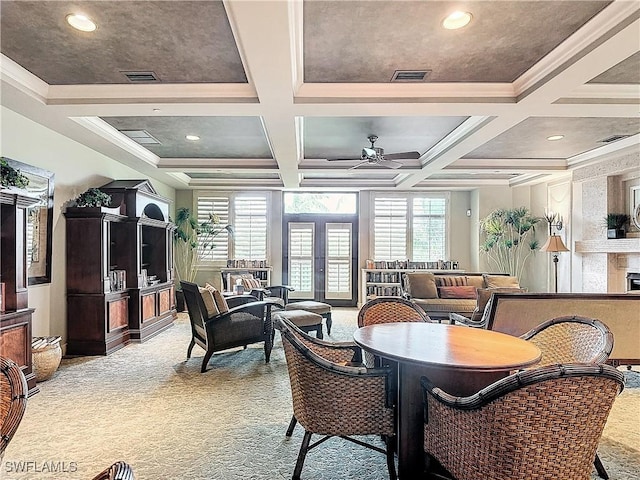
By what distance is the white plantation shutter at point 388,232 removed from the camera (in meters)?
9.80

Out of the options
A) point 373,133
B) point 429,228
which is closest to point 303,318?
point 373,133

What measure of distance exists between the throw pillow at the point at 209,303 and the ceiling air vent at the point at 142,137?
7.65ft

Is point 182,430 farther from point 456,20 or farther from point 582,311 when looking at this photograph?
point 582,311

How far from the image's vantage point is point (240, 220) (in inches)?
382

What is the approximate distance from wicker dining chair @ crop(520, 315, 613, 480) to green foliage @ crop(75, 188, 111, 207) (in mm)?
5042

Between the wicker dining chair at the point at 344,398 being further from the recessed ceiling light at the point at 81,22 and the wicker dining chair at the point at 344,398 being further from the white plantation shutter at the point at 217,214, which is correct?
the white plantation shutter at the point at 217,214

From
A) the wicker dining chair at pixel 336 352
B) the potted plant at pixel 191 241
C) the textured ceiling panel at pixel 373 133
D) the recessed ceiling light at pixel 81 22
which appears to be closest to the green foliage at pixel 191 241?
the potted plant at pixel 191 241

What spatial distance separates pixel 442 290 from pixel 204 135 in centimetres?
468

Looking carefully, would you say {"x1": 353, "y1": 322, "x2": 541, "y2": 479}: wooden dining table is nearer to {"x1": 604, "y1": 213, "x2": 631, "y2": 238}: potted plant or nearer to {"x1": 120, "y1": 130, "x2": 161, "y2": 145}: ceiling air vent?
{"x1": 120, "y1": 130, "x2": 161, "y2": 145}: ceiling air vent

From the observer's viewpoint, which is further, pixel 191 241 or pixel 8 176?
pixel 191 241

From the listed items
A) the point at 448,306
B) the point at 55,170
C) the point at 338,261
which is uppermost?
the point at 55,170

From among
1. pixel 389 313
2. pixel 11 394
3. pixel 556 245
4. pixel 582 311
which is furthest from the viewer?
pixel 556 245

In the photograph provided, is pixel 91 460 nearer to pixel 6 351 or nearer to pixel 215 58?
pixel 6 351

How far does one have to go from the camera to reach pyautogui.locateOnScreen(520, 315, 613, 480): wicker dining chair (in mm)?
2494
